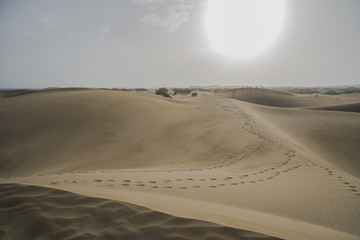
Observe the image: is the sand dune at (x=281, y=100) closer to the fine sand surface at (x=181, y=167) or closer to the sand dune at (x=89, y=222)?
the fine sand surface at (x=181, y=167)

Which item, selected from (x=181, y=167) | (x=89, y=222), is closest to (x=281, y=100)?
(x=181, y=167)

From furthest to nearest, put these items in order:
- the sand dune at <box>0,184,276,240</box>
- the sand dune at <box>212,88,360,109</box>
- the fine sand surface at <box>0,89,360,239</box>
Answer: the sand dune at <box>212,88,360,109</box> → the fine sand surface at <box>0,89,360,239</box> → the sand dune at <box>0,184,276,240</box>

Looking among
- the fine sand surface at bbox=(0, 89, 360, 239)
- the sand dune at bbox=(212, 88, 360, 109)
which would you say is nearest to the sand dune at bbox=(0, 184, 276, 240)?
the fine sand surface at bbox=(0, 89, 360, 239)

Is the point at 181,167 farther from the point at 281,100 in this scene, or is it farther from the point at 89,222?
the point at 281,100

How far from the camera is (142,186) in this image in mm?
4016

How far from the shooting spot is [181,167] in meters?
6.16

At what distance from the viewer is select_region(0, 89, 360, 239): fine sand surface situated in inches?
101

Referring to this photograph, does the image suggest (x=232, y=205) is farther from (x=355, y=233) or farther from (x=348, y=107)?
(x=348, y=107)

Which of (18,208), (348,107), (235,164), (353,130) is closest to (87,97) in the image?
(235,164)

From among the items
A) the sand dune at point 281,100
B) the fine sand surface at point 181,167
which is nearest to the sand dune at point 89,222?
the fine sand surface at point 181,167

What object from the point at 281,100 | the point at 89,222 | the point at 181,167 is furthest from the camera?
the point at 281,100

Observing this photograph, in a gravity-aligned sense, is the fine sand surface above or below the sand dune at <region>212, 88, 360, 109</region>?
below

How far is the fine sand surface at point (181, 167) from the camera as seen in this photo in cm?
258

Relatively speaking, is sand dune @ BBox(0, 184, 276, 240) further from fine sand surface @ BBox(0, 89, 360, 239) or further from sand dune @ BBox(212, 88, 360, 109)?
sand dune @ BBox(212, 88, 360, 109)
